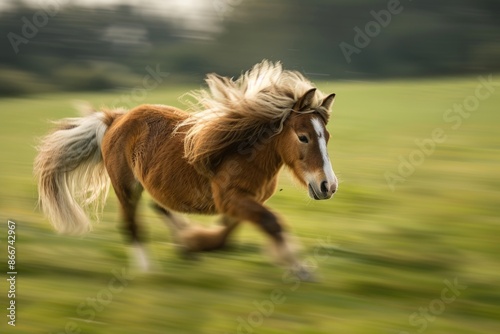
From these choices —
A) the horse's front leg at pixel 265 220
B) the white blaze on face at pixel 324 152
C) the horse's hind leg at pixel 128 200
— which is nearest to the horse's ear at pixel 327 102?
the white blaze on face at pixel 324 152

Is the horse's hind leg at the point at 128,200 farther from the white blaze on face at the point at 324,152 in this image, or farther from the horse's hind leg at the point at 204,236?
the white blaze on face at the point at 324,152

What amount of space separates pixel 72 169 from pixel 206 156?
1451mm

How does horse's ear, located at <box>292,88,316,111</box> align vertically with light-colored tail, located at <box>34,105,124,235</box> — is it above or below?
above

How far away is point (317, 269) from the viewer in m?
5.50

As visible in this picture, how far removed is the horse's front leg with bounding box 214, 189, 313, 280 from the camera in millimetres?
4930

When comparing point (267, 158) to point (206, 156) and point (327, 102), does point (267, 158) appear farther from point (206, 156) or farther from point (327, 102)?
point (327, 102)

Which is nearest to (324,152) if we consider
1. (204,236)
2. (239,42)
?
(204,236)

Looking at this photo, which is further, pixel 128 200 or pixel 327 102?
pixel 128 200

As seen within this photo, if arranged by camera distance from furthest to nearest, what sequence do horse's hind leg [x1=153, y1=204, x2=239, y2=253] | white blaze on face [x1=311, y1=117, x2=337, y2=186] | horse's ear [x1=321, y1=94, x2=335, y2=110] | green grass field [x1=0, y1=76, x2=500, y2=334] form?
horse's hind leg [x1=153, y1=204, x2=239, y2=253] < horse's ear [x1=321, y1=94, x2=335, y2=110] < white blaze on face [x1=311, y1=117, x2=337, y2=186] < green grass field [x1=0, y1=76, x2=500, y2=334]

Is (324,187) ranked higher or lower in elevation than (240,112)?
lower

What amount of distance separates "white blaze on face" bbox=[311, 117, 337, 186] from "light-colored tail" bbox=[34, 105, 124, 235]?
6.44 ft

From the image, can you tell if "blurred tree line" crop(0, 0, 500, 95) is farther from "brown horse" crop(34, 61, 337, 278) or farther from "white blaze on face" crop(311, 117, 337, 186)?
"white blaze on face" crop(311, 117, 337, 186)

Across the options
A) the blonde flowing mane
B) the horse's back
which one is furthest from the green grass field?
the blonde flowing mane

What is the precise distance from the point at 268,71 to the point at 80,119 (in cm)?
168
